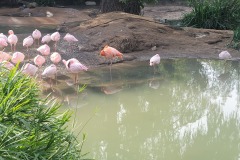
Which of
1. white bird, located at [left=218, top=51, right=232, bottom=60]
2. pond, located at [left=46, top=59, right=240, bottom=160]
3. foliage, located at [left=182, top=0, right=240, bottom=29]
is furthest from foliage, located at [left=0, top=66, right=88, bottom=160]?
foliage, located at [left=182, top=0, right=240, bottom=29]

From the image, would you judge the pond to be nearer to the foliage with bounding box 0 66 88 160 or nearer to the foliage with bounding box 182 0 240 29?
the foliage with bounding box 0 66 88 160

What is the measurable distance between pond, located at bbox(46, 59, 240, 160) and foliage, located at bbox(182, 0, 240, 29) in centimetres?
358

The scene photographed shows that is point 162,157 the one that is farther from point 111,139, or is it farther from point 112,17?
point 112,17

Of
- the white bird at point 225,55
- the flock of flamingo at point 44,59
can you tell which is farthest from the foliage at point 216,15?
the flock of flamingo at point 44,59

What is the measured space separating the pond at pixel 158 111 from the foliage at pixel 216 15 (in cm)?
358

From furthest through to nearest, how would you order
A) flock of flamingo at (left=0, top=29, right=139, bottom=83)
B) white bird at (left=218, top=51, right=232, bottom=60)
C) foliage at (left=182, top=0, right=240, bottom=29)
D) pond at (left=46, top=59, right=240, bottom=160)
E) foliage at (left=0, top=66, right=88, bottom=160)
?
1. foliage at (left=182, top=0, right=240, bottom=29)
2. white bird at (left=218, top=51, right=232, bottom=60)
3. flock of flamingo at (left=0, top=29, right=139, bottom=83)
4. pond at (left=46, top=59, right=240, bottom=160)
5. foliage at (left=0, top=66, right=88, bottom=160)

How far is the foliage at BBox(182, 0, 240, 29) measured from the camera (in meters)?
11.8

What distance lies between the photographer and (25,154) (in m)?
2.82

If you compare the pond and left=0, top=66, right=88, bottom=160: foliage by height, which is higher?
left=0, top=66, right=88, bottom=160: foliage

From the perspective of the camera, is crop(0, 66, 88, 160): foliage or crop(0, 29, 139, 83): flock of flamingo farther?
crop(0, 29, 139, 83): flock of flamingo

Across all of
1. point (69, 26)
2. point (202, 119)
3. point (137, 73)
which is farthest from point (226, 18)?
point (202, 119)

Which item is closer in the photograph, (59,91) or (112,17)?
(59,91)

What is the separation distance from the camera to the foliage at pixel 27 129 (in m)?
2.83

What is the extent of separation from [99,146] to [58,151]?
166cm
